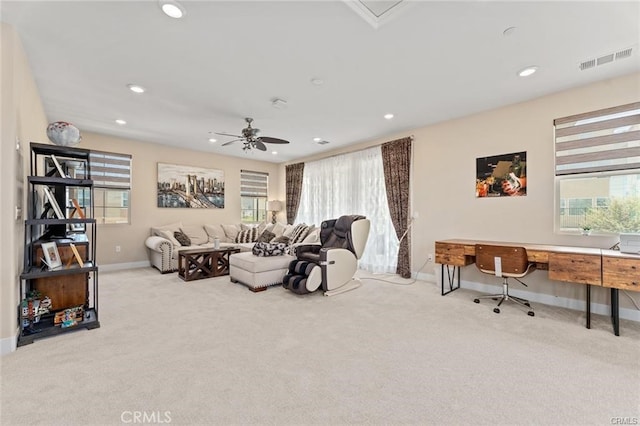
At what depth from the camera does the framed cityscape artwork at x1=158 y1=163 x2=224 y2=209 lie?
598cm

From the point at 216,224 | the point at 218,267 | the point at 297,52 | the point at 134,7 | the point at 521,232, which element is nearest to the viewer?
the point at 134,7

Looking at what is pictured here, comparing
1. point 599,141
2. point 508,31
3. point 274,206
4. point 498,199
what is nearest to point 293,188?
point 274,206

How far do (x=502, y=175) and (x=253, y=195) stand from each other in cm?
573

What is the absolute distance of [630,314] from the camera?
293cm

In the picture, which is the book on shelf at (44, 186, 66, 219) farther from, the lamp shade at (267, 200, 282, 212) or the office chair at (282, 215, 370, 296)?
the lamp shade at (267, 200, 282, 212)

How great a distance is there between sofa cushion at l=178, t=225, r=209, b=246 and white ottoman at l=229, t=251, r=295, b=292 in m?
1.89

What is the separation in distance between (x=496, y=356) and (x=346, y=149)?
4741 millimetres

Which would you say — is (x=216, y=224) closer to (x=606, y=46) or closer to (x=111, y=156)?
(x=111, y=156)

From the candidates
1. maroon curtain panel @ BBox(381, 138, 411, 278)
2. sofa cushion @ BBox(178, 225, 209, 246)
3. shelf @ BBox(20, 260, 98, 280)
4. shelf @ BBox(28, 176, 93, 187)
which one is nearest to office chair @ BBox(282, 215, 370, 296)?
maroon curtain panel @ BBox(381, 138, 411, 278)

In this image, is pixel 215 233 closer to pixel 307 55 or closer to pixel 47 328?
pixel 47 328

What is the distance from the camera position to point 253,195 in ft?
24.6

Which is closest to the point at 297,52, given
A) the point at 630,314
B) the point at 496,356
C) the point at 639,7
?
the point at 639,7

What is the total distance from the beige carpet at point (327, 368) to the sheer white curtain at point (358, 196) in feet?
7.08

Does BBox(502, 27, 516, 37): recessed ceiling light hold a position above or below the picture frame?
above
